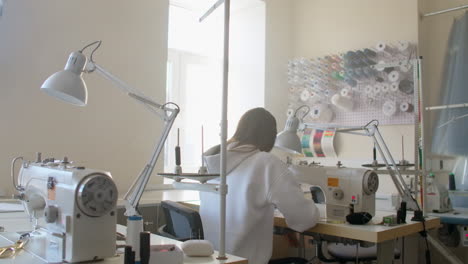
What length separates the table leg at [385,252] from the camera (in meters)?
2.06

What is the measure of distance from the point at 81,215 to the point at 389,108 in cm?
286

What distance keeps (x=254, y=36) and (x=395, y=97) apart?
1450 millimetres

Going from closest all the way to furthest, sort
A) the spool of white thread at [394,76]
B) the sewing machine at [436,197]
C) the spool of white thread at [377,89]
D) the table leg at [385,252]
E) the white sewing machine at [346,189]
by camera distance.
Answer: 1. the table leg at [385,252]
2. the white sewing machine at [346,189]
3. the sewing machine at [436,197]
4. the spool of white thread at [394,76]
5. the spool of white thread at [377,89]

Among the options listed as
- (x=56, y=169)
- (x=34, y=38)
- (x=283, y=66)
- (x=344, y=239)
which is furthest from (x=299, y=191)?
(x=283, y=66)

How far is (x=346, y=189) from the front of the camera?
7.42 ft

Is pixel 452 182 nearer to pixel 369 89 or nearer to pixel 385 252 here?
pixel 369 89

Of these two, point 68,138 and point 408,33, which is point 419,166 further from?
point 68,138

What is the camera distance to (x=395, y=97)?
349 centimetres

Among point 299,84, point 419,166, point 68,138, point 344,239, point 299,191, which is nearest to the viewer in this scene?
point 299,191

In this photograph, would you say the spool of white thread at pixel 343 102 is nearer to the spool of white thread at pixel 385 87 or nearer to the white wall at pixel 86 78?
the spool of white thread at pixel 385 87

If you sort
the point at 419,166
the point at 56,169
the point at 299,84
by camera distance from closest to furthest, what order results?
the point at 56,169 → the point at 419,166 → the point at 299,84

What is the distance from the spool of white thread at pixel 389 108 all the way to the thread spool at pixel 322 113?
521mm

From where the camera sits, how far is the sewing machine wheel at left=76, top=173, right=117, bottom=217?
119 cm

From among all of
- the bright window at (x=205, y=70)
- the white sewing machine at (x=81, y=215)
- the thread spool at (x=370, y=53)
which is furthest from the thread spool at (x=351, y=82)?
the white sewing machine at (x=81, y=215)
